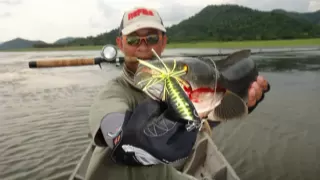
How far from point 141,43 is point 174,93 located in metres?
1.32

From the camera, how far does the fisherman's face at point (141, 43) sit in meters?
3.24

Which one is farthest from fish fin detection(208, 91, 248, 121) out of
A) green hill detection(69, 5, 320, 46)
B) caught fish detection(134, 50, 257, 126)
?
green hill detection(69, 5, 320, 46)

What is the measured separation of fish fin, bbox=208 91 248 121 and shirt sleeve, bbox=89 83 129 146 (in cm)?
74

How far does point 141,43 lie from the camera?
324cm

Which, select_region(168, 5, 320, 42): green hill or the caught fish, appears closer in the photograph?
the caught fish

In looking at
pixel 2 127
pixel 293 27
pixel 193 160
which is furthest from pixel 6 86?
pixel 293 27

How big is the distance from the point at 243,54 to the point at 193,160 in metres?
3.88

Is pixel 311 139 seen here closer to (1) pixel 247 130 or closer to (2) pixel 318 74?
(1) pixel 247 130

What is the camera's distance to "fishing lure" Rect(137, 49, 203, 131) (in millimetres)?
1964

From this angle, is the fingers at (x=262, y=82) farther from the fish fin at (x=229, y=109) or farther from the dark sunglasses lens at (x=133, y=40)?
the dark sunglasses lens at (x=133, y=40)

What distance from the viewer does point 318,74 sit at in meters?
31.9

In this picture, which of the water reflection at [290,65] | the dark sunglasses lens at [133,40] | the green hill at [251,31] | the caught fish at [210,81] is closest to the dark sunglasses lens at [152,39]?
the dark sunglasses lens at [133,40]

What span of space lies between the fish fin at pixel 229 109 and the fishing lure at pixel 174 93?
702mm

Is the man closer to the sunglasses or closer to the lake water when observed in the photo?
the sunglasses
